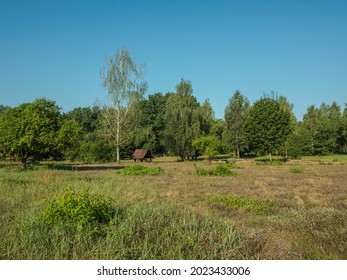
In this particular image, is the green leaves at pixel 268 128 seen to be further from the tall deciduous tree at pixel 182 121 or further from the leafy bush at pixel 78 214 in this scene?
the leafy bush at pixel 78 214

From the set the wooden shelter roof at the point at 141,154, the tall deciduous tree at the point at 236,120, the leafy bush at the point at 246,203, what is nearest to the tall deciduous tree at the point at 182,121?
the wooden shelter roof at the point at 141,154

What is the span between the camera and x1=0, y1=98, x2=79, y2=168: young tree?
26047 millimetres

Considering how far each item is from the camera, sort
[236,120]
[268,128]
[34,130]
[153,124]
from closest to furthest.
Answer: [34,130], [268,128], [236,120], [153,124]

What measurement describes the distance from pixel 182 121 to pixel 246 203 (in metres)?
45.9

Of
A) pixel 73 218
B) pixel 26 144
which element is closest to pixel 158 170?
pixel 26 144

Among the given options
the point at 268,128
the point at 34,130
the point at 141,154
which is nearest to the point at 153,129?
the point at 141,154

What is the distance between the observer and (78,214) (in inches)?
253

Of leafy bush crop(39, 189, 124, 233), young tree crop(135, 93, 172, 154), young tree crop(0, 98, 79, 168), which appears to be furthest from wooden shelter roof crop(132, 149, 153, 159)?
leafy bush crop(39, 189, 124, 233)

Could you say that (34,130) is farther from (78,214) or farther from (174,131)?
(174,131)

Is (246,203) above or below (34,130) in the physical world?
below

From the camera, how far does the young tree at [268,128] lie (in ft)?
162

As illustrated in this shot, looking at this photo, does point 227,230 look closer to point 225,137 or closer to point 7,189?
point 7,189

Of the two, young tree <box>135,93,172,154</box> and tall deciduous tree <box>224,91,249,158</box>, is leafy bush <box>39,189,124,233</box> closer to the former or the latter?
tall deciduous tree <box>224,91,249,158</box>

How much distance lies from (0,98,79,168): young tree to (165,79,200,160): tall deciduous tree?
1130 inches
